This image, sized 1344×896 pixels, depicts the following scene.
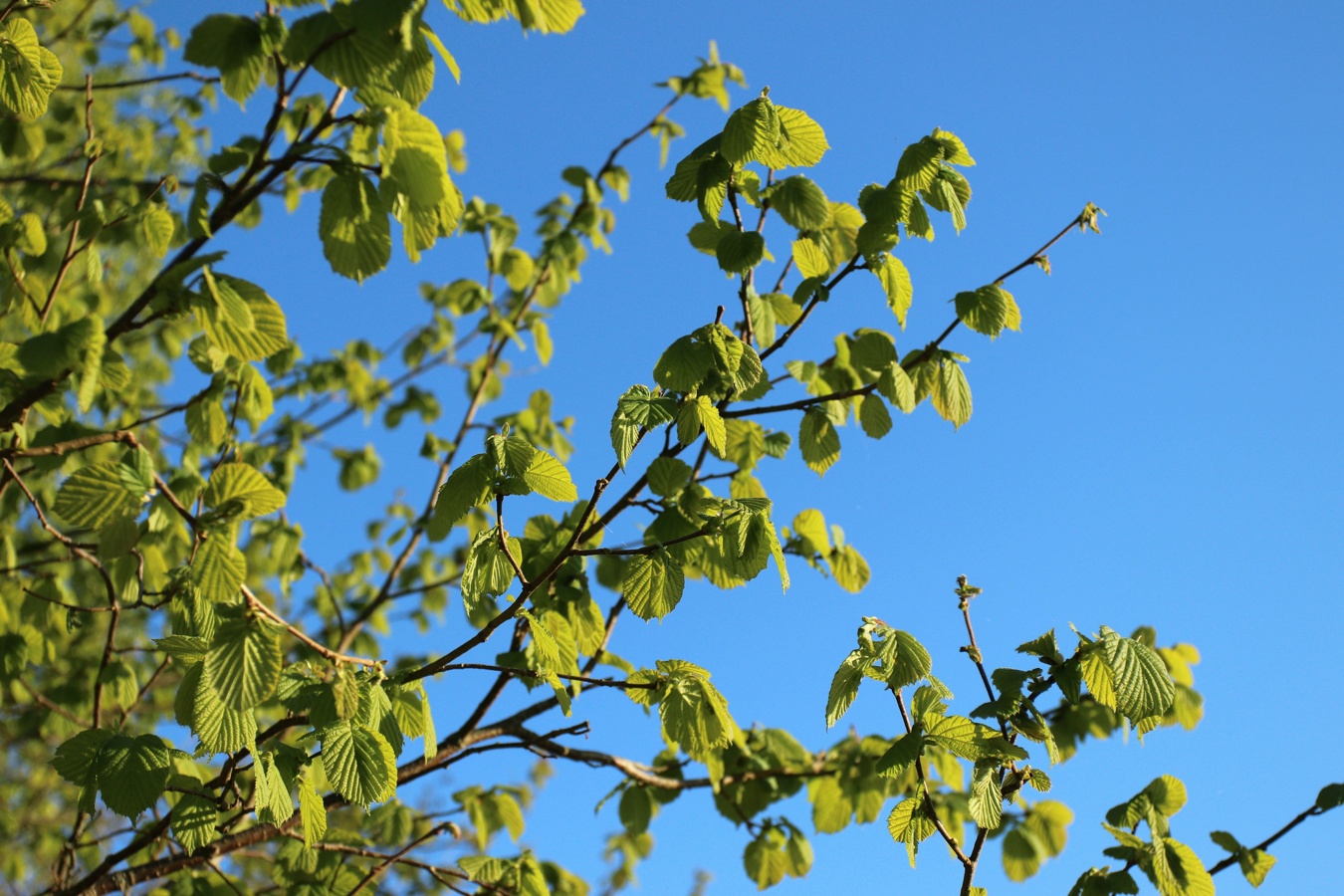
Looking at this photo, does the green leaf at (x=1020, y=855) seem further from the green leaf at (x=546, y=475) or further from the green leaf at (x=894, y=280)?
the green leaf at (x=546, y=475)

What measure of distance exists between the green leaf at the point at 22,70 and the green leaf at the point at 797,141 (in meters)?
1.50

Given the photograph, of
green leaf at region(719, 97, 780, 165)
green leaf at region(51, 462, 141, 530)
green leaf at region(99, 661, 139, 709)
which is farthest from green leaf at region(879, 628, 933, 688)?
green leaf at region(99, 661, 139, 709)

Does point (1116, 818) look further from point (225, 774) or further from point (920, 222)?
point (225, 774)

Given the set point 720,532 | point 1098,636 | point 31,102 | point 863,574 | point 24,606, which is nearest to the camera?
point 1098,636

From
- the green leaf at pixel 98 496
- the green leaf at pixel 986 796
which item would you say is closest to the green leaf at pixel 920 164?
the green leaf at pixel 986 796

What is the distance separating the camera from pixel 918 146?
2020 mm

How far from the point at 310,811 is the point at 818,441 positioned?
139cm

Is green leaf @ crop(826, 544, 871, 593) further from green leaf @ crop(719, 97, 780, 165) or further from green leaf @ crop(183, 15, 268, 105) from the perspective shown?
green leaf @ crop(183, 15, 268, 105)

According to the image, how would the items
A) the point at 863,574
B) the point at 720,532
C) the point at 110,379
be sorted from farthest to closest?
1. the point at 863,574
2. the point at 110,379
3. the point at 720,532

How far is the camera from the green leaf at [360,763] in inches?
59.3

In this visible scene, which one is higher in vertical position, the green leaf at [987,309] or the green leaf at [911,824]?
the green leaf at [987,309]

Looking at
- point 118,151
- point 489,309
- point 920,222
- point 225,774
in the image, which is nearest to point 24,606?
point 225,774

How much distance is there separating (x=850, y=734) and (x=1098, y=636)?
1.63 metres

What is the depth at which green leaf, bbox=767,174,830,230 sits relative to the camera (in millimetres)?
2129
